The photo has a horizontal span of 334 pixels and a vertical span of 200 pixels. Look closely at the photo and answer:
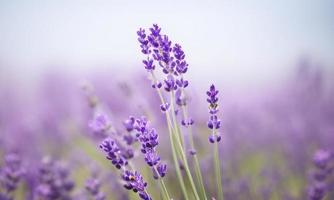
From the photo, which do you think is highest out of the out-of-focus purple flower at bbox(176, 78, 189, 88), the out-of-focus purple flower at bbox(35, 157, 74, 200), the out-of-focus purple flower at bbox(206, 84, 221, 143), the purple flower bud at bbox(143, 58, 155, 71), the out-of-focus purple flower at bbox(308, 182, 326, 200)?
the out-of-focus purple flower at bbox(35, 157, 74, 200)

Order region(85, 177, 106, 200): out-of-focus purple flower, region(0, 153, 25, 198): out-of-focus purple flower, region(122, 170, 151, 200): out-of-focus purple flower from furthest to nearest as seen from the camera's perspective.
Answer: region(0, 153, 25, 198): out-of-focus purple flower < region(85, 177, 106, 200): out-of-focus purple flower < region(122, 170, 151, 200): out-of-focus purple flower

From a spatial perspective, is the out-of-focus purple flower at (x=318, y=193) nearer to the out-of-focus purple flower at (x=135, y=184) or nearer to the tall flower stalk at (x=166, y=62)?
the tall flower stalk at (x=166, y=62)

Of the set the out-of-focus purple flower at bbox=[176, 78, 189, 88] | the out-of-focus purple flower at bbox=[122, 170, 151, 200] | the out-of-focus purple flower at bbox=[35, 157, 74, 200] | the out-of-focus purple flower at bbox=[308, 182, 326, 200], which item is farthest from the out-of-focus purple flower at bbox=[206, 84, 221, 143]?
the out-of-focus purple flower at bbox=[35, 157, 74, 200]

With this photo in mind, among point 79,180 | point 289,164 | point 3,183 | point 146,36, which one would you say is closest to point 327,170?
point 289,164

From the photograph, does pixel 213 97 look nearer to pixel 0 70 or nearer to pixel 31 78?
pixel 0 70

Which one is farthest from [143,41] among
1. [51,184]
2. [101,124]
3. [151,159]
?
[51,184]

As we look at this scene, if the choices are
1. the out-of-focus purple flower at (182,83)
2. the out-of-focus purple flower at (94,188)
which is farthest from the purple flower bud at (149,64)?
the out-of-focus purple flower at (94,188)

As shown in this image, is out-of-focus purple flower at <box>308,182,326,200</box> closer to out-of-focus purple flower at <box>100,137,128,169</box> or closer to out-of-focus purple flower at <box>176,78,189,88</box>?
out-of-focus purple flower at <box>176,78,189,88</box>

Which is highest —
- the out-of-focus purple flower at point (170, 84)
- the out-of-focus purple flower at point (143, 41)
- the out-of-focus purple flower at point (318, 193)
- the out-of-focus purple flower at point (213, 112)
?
the out-of-focus purple flower at point (143, 41)

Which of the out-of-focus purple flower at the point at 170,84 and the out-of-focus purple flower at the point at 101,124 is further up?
the out-of-focus purple flower at the point at 101,124

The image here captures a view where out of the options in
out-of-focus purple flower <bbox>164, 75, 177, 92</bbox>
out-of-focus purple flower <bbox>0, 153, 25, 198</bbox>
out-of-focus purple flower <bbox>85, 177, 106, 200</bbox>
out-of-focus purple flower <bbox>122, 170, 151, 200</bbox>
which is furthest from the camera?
out-of-focus purple flower <bbox>0, 153, 25, 198</bbox>

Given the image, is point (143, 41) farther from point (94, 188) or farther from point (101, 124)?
point (94, 188)
